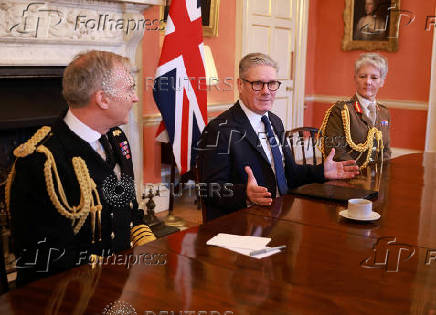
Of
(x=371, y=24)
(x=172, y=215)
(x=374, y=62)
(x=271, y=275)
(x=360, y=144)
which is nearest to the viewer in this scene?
(x=271, y=275)

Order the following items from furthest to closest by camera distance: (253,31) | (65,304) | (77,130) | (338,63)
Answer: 1. (338,63)
2. (253,31)
3. (77,130)
4. (65,304)

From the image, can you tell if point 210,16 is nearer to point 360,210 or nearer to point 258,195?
point 258,195

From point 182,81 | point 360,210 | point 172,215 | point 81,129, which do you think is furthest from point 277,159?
point 172,215

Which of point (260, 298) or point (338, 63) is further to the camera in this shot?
point (338, 63)

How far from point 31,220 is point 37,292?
1.27ft

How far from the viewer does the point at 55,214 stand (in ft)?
5.55

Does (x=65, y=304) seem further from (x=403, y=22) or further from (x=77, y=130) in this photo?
(x=403, y=22)

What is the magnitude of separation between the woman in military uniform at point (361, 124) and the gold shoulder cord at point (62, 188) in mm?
1693

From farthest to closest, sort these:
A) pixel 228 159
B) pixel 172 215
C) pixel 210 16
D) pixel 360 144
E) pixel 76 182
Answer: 1. pixel 210 16
2. pixel 172 215
3. pixel 360 144
4. pixel 228 159
5. pixel 76 182

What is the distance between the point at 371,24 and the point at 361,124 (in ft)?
11.9

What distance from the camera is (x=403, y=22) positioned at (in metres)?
6.19

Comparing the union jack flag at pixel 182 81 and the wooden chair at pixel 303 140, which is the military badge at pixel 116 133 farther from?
the union jack flag at pixel 182 81

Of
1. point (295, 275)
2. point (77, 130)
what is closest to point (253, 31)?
point (77, 130)

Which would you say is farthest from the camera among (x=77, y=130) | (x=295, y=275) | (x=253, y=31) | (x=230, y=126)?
(x=253, y=31)
